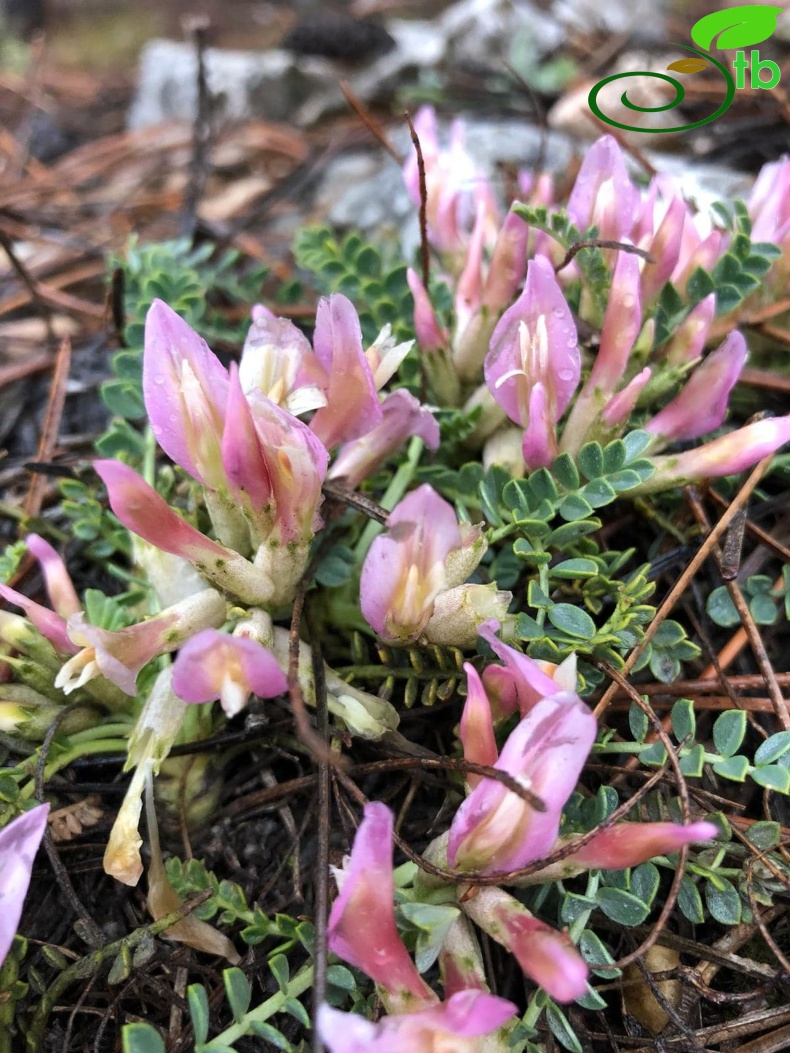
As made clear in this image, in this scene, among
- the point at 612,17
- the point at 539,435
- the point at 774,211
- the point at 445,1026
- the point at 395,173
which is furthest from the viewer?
the point at 612,17

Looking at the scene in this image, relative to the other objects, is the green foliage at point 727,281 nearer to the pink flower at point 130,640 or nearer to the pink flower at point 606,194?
the pink flower at point 606,194

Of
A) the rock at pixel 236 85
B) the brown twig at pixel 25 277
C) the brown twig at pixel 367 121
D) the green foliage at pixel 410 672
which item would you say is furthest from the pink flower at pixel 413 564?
the rock at pixel 236 85

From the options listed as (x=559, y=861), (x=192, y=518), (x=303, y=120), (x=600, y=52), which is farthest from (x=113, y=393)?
(x=600, y=52)

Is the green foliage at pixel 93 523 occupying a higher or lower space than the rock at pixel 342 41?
lower

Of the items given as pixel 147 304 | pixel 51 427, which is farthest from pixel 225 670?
pixel 51 427

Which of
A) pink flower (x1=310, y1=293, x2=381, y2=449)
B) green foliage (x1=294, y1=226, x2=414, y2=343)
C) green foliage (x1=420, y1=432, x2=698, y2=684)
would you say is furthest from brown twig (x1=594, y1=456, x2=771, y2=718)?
green foliage (x1=294, y1=226, x2=414, y2=343)

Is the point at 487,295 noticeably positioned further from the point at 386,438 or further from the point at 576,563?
the point at 576,563

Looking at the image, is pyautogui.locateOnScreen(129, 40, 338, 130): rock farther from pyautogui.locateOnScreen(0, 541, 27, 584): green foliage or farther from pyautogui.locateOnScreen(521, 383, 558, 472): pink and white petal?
pyautogui.locateOnScreen(521, 383, 558, 472): pink and white petal
